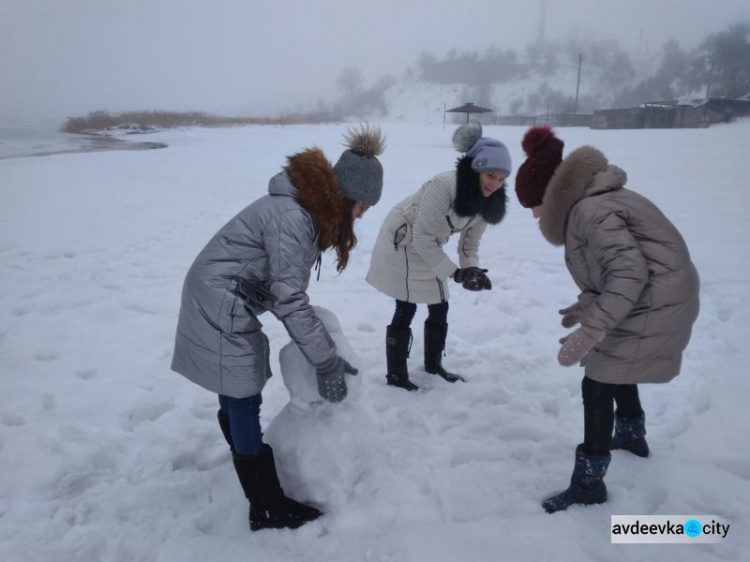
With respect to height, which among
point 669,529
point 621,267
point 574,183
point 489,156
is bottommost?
point 669,529

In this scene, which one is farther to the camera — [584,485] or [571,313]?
[571,313]

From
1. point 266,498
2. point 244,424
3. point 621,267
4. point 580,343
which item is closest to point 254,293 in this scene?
point 244,424

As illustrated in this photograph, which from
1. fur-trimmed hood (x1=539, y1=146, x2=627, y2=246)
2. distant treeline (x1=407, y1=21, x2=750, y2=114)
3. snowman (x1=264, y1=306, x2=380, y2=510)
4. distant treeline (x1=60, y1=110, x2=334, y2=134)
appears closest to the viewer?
fur-trimmed hood (x1=539, y1=146, x2=627, y2=246)

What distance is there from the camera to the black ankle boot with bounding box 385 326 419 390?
10.3ft

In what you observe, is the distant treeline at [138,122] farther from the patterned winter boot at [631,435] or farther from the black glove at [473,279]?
the patterned winter boot at [631,435]

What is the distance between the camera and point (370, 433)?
2.28 metres

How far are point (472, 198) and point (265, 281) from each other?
1315 millimetres

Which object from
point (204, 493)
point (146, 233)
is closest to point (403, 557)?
point (204, 493)

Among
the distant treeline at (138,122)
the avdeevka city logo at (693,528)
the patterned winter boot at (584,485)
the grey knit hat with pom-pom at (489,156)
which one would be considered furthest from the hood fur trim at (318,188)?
the distant treeline at (138,122)

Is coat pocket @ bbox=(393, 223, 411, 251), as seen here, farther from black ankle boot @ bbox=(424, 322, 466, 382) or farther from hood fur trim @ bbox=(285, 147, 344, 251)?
hood fur trim @ bbox=(285, 147, 344, 251)

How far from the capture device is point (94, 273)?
525 cm

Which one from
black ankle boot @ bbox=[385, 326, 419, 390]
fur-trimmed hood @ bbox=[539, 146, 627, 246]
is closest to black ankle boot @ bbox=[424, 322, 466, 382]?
black ankle boot @ bbox=[385, 326, 419, 390]

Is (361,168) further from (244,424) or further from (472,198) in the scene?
(244,424)

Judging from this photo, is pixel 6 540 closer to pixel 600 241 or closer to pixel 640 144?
pixel 600 241
